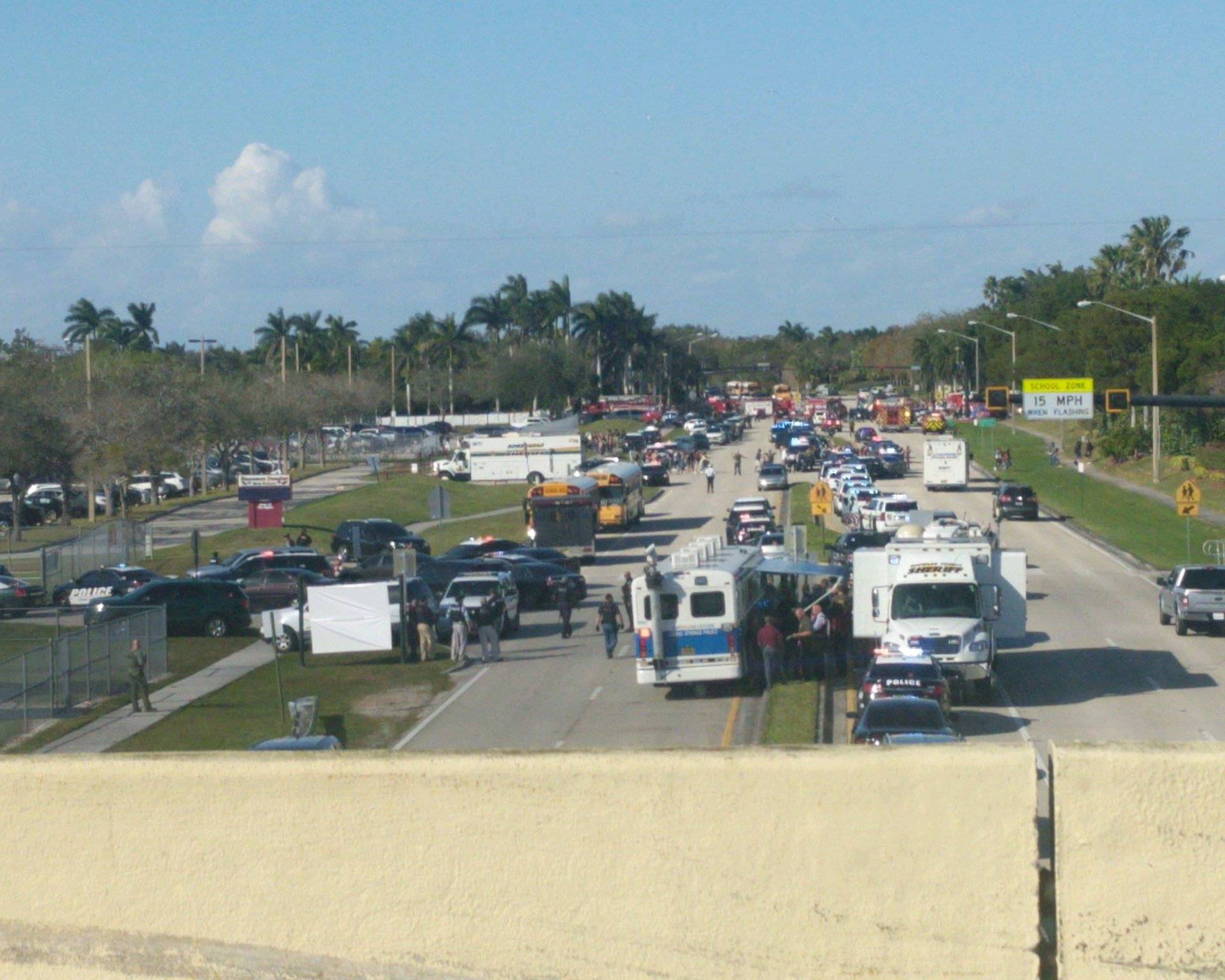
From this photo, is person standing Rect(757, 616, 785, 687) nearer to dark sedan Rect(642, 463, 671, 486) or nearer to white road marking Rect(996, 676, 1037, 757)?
white road marking Rect(996, 676, 1037, 757)

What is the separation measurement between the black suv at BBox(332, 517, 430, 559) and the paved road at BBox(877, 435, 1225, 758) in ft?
70.5

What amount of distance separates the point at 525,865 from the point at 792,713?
72.6ft

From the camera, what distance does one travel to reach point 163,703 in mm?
31031

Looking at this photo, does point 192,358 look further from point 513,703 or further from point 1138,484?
point 513,703

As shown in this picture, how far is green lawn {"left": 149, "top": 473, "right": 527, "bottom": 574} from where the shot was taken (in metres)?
59.5

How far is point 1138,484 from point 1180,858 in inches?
2998

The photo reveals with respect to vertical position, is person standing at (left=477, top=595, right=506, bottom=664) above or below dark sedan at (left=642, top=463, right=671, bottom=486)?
below

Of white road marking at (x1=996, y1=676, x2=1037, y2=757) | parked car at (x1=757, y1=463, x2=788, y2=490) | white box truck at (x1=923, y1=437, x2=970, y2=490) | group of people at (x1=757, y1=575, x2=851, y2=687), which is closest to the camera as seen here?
white road marking at (x1=996, y1=676, x2=1037, y2=757)

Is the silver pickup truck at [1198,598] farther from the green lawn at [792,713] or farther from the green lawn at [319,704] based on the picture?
the green lawn at [319,704]

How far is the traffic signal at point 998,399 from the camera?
34.5 m

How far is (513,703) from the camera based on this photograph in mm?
29812

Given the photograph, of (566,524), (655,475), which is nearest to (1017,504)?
(566,524)

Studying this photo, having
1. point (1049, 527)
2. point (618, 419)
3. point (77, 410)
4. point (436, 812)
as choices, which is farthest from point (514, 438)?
point (436, 812)

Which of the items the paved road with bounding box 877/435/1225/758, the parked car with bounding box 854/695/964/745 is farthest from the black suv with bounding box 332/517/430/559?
the parked car with bounding box 854/695/964/745
